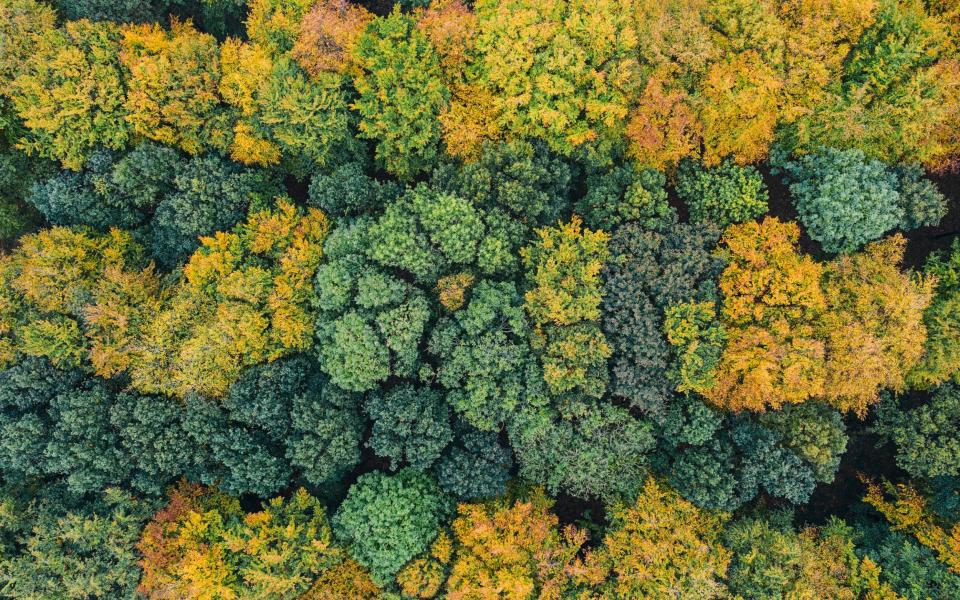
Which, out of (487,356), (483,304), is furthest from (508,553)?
(483,304)

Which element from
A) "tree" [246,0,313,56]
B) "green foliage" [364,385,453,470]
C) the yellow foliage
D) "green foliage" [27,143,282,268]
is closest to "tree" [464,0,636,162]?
the yellow foliage

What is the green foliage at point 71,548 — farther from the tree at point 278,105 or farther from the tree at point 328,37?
the tree at point 328,37

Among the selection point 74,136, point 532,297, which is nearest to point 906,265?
point 532,297

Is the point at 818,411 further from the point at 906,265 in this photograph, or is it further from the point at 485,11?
the point at 485,11

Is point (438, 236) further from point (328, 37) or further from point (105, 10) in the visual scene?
point (105, 10)

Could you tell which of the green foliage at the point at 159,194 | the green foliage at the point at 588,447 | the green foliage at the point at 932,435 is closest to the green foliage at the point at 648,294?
the green foliage at the point at 588,447

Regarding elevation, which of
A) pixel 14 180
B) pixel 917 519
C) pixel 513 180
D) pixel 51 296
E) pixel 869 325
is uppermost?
pixel 869 325
